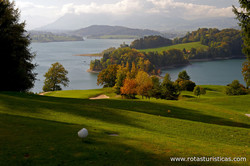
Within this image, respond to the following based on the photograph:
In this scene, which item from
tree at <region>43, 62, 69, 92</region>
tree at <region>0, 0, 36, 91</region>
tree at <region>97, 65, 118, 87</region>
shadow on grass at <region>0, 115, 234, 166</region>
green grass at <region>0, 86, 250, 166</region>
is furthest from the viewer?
tree at <region>43, 62, 69, 92</region>

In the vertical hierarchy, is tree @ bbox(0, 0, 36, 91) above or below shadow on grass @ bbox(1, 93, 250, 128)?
above

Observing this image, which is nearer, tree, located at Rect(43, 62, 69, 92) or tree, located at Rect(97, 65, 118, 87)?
tree, located at Rect(97, 65, 118, 87)

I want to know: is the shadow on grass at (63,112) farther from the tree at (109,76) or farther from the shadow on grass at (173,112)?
the tree at (109,76)

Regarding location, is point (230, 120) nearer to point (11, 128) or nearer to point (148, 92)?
point (11, 128)

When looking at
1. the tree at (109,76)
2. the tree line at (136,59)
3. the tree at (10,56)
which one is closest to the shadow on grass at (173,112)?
the tree at (10,56)

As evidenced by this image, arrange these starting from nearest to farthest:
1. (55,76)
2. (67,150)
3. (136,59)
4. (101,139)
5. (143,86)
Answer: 1. (67,150)
2. (101,139)
3. (143,86)
4. (55,76)
5. (136,59)

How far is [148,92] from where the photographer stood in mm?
51031

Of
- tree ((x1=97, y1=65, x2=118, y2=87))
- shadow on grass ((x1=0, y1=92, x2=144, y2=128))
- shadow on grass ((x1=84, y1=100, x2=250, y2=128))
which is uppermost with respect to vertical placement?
tree ((x1=97, y1=65, x2=118, y2=87))

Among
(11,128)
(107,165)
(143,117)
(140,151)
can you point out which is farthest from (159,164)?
(143,117)

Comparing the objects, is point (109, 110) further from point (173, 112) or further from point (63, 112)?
point (173, 112)

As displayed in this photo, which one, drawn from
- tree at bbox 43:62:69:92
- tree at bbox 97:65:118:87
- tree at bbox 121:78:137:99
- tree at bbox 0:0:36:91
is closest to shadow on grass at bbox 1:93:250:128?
tree at bbox 0:0:36:91

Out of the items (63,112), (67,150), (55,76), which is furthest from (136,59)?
(67,150)

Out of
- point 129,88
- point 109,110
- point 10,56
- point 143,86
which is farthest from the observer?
point 143,86

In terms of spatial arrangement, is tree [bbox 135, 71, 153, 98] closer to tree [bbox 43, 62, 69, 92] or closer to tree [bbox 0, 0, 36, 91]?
tree [bbox 0, 0, 36, 91]
